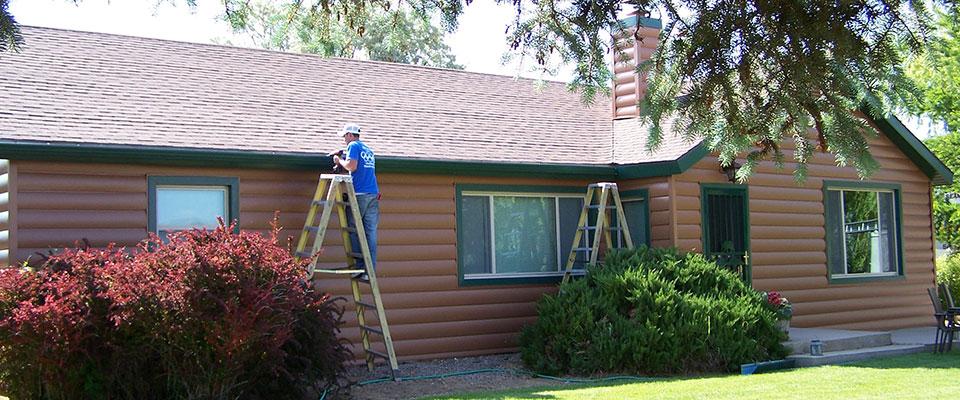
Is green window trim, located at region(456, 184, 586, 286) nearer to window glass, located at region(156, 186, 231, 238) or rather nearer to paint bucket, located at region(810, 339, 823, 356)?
window glass, located at region(156, 186, 231, 238)

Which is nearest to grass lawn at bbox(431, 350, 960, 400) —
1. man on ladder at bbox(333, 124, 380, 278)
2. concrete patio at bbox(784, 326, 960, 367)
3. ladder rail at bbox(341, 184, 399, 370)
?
concrete patio at bbox(784, 326, 960, 367)

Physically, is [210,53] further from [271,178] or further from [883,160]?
[883,160]

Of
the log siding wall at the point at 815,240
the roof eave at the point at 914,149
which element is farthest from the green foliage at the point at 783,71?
the roof eave at the point at 914,149

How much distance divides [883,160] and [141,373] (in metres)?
11.8

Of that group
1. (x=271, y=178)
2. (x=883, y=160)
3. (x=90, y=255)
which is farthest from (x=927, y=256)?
(x=90, y=255)

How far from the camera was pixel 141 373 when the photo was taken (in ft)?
28.5

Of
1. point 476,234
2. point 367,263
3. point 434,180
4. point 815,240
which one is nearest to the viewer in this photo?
point 367,263

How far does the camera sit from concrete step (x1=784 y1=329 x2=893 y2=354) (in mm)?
12266

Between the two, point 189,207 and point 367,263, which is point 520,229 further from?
point 189,207

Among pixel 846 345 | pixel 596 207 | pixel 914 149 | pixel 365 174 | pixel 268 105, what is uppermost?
pixel 268 105

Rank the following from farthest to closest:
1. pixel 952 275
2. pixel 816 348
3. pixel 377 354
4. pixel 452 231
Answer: pixel 952 275, pixel 452 231, pixel 816 348, pixel 377 354

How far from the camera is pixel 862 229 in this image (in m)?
15.8

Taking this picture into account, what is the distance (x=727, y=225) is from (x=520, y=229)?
2.86 meters

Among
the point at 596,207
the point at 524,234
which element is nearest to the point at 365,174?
the point at 524,234
